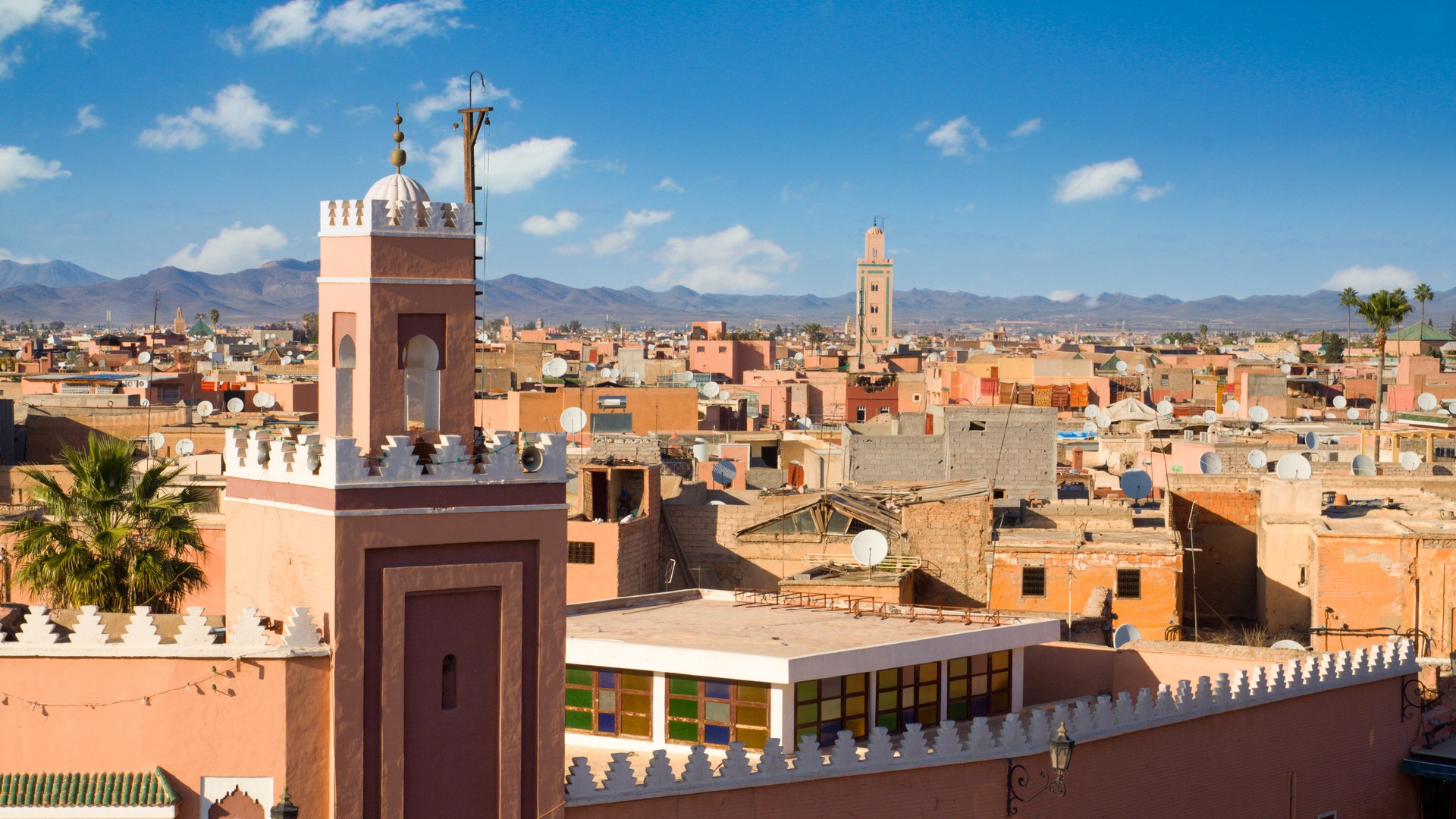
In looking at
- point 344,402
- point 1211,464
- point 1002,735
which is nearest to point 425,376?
point 344,402

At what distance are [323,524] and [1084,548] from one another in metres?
15.1

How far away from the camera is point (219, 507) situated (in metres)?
26.8

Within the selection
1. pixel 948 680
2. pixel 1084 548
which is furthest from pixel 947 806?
pixel 1084 548

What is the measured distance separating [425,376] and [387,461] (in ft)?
3.92

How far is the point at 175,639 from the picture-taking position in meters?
12.4

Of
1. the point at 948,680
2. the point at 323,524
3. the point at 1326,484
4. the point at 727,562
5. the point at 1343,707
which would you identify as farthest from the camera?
the point at 1326,484

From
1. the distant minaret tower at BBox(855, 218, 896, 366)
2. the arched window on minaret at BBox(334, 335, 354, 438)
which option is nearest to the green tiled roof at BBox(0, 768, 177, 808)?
the arched window on minaret at BBox(334, 335, 354, 438)

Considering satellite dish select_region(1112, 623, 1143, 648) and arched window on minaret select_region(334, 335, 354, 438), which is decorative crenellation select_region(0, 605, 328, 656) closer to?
arched window on minaret select_region(334, 335, 354, 438)

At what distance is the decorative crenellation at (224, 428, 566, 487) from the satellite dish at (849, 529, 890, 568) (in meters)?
9.10

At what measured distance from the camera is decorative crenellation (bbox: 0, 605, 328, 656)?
12055 millimetres

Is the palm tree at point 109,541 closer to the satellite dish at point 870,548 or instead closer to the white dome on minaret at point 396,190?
the white dome on minaret at point 396,190

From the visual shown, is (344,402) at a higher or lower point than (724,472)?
higher

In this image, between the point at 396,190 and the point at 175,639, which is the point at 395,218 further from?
the point at 175,639

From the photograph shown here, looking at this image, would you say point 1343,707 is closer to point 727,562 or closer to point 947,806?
point 947,806
